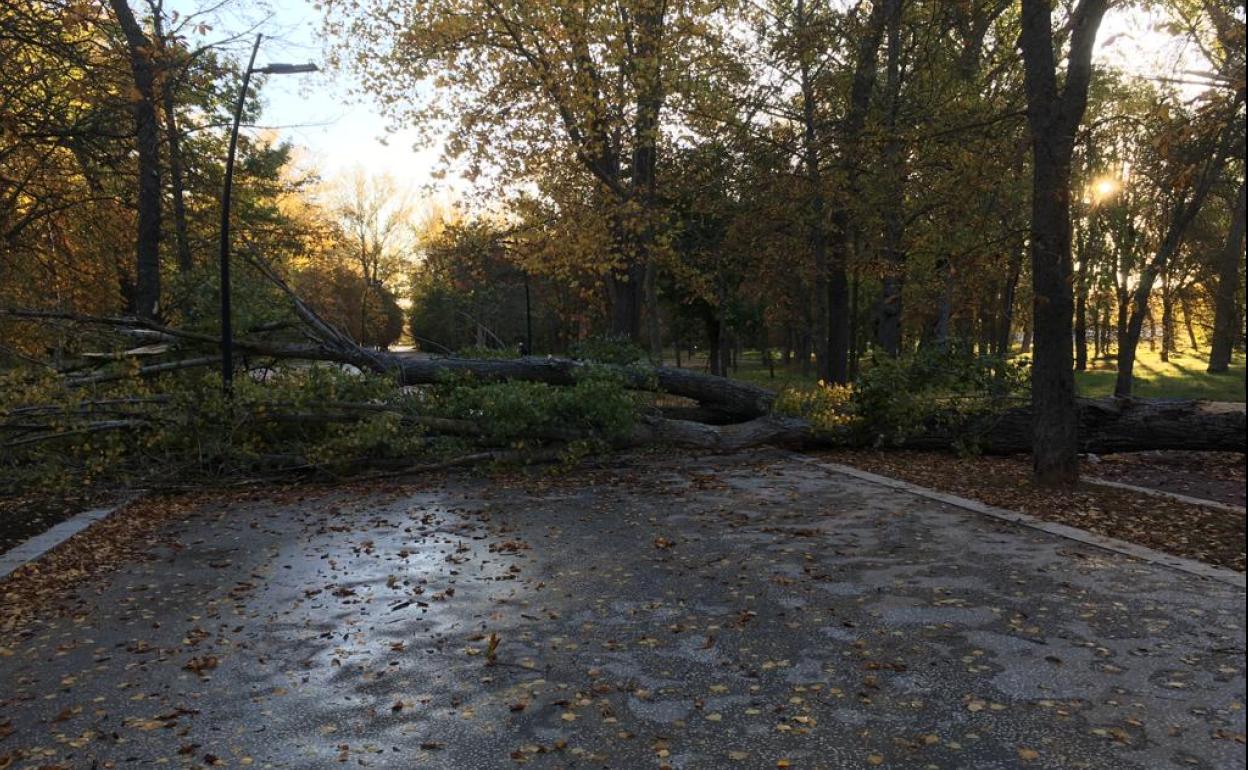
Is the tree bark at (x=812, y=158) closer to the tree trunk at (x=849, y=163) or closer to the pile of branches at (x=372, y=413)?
the tree trunk at (x=849, y=163)

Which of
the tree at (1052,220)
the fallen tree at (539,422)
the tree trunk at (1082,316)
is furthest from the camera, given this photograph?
the tree trunk at (1082,316)

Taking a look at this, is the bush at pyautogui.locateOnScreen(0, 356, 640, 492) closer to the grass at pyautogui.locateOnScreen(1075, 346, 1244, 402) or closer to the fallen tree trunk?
the fallen tree trunk

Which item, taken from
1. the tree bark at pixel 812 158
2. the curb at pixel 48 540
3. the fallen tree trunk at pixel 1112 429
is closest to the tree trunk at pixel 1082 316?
the tree bark at pixel 812 158

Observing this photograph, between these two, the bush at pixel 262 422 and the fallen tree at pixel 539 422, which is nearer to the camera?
the bush at pixel 262 422

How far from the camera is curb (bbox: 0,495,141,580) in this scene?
717cm

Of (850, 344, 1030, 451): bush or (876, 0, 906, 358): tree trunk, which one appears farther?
(850, 344, 1030, 451): bush

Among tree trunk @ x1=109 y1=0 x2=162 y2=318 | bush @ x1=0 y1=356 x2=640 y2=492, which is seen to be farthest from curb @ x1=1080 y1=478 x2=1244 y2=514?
tree trunk @ x1=109 y1=0 x2=162 y2=318

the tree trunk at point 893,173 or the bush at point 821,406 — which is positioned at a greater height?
the tree trunk at point 893,173

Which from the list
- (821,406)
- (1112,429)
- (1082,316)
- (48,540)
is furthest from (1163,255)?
(48,540)

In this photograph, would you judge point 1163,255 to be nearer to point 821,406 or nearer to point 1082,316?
point 821,406

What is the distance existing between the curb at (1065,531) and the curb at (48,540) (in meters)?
8.38

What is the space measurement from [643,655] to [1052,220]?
6744 millimetres

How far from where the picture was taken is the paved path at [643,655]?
3.64 metres

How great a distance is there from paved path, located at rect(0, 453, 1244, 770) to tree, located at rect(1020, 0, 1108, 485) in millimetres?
1930
